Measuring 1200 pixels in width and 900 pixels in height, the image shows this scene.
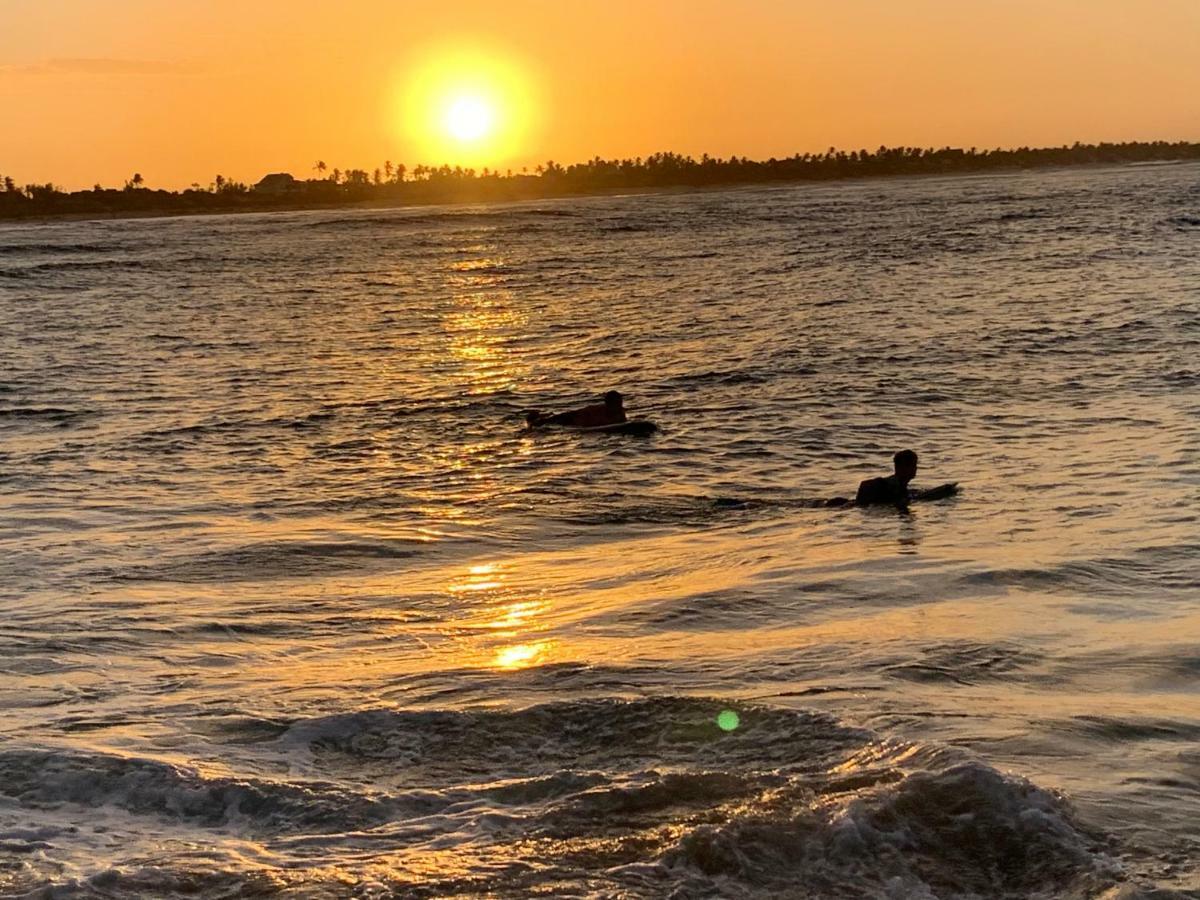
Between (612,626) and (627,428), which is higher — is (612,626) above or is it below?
below

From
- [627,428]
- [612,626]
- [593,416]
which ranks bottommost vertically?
[612,626]

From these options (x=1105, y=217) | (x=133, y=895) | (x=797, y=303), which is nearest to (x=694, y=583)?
(x=133, y=895)

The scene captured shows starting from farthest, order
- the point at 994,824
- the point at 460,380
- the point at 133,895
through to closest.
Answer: the point at 460,380
the point at 994,824
the point at 133,895

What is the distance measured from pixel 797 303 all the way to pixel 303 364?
45.0 ft

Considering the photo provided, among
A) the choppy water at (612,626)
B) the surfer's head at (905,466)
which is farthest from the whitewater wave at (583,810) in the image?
the surfer's head at (905,466)

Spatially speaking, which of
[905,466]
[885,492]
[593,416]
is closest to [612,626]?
[885,492]

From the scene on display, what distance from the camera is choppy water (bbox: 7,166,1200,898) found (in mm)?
5711

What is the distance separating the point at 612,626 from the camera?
948cm

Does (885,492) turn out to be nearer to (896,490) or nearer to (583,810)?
(896,490)

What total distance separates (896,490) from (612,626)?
5031 millimetres

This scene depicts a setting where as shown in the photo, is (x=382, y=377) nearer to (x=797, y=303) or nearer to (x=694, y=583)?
(x=797, y=303)

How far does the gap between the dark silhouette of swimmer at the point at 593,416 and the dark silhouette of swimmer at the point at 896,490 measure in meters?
5.63

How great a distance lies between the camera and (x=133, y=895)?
17.3ft

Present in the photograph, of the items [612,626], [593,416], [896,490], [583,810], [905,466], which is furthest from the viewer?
[593,416]
